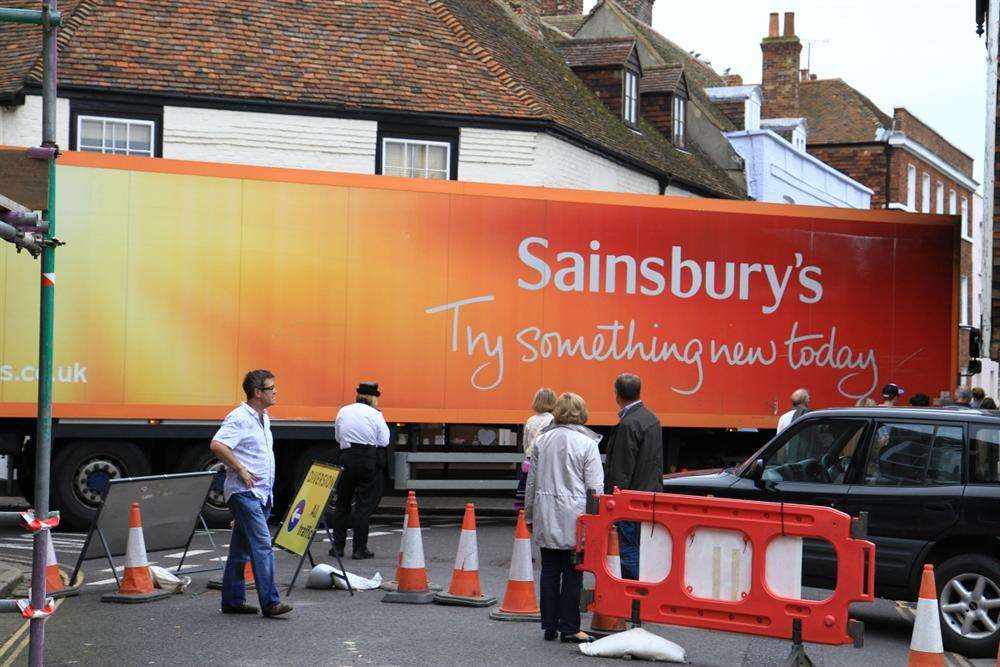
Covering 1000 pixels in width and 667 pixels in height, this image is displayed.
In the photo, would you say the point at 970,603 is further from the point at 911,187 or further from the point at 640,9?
the point at 640,9

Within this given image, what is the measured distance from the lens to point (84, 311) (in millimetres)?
15906

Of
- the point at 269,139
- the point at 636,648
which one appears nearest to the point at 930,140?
the point at 269,139

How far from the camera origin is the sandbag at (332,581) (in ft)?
39.0

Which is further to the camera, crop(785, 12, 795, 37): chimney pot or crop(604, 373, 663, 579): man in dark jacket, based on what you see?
crop(785, 12, 795, 37): chimney pot

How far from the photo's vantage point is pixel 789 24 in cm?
4650

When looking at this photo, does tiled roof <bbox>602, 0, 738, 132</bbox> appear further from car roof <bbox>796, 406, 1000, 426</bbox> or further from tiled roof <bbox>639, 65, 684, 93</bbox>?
car roof <bbox>796, 406, 1000, 426</bbox>

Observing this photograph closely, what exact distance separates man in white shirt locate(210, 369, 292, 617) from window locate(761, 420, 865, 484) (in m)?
3.79

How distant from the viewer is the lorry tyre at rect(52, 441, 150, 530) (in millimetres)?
15867

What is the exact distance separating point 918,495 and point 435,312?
312 inches

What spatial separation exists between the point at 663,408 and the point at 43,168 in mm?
11129

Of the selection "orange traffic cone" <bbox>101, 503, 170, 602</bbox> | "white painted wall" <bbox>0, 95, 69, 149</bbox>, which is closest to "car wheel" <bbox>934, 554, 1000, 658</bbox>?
"orange traffic cone" <bbox>101, 503, 170, 602</bbox>

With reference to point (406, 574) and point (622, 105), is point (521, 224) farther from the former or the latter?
point (622, 105)

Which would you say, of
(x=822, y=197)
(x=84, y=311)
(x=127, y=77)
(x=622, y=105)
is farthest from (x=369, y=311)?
(x=822, y=197)

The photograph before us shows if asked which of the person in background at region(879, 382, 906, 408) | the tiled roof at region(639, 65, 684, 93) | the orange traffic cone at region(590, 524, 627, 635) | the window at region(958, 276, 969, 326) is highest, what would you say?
the tiled roof at region(639, 65, 684, 93)
